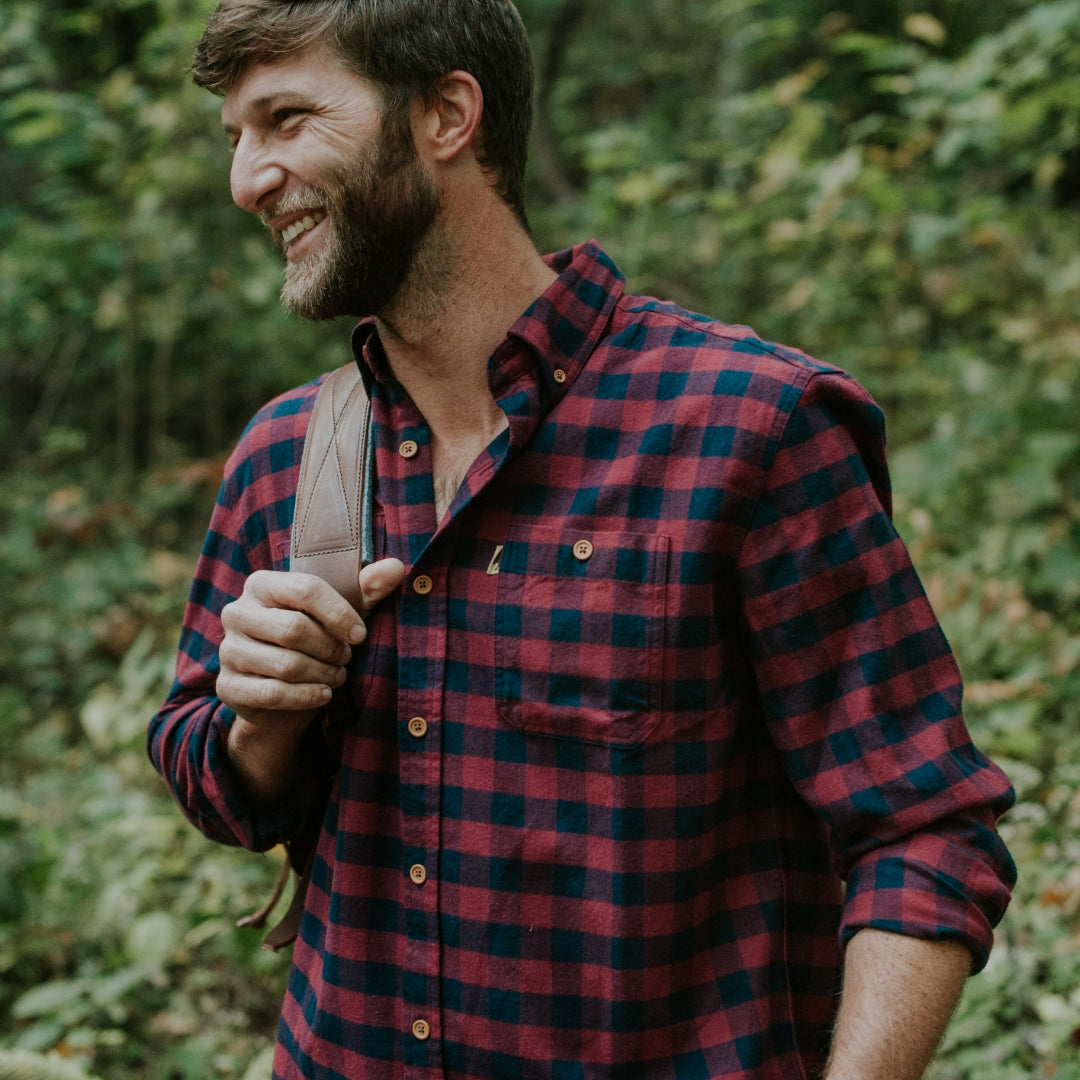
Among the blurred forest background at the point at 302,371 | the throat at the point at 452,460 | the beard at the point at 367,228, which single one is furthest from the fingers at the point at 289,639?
the blurred forest background at the point at 302,371

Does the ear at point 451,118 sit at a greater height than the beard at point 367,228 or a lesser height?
greater

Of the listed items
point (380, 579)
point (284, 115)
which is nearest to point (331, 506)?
point (380, 579)

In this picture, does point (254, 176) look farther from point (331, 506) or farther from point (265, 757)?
point (265, 757)

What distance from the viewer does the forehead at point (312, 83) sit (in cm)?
162

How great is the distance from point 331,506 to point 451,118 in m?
0.64

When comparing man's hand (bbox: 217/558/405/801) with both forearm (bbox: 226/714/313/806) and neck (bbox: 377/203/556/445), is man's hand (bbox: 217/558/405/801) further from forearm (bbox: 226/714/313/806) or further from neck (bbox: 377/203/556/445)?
neck (bbox: 377/203/556/445)

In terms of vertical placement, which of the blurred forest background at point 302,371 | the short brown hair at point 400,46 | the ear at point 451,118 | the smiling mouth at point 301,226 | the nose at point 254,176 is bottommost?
the blurred forest background at point 302,371

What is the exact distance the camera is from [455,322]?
1686 mm

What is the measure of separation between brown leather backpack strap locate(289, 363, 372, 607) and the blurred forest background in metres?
1.76

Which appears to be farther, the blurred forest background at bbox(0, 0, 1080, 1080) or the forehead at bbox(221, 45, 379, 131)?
the blurred forest background at bbox(0, 0, 1080, 1080)

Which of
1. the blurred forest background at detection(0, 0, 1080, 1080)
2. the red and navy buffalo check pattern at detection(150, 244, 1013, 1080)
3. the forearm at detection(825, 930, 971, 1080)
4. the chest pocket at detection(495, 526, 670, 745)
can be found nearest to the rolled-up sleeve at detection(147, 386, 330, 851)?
the red and navy buffalo check pattern at detection(150, 244, 1013, 1080)

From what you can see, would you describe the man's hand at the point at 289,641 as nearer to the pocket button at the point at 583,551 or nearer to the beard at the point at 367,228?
the pocket button at the point at 583,551

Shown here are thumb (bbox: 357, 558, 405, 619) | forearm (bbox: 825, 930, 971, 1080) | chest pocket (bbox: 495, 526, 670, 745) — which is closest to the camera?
forearm (bbox: 825, 930, 971, 1080)

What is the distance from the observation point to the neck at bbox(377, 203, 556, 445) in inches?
65.9
